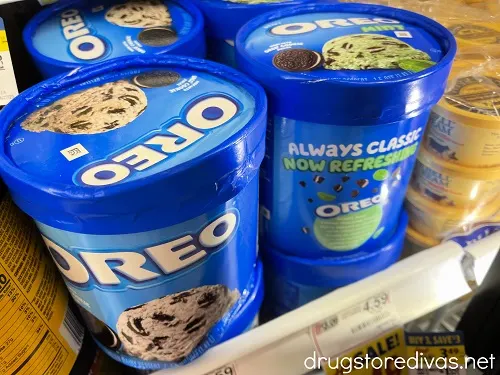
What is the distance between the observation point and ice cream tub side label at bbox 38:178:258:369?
1.52 ft

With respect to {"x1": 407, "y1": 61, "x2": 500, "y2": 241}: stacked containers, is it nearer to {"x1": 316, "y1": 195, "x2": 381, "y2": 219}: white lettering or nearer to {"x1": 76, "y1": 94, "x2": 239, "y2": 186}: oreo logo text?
{"x1": 316, "y1": 195, "x2": 381, "y2": 219}: white lettering

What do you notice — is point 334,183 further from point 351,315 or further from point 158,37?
point 158,37

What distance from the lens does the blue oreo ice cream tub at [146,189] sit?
43 cm

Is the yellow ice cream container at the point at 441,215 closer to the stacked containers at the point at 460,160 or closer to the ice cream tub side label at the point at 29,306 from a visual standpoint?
the stacked containers at the point at 460,160

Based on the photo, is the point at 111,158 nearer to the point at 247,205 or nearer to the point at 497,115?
the point at 247,205

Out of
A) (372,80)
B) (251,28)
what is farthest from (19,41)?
(372,80)

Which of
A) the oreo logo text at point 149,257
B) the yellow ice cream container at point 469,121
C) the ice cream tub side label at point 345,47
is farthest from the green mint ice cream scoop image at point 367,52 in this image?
the oreo logo text at point 149,257

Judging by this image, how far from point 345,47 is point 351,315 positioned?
338mm

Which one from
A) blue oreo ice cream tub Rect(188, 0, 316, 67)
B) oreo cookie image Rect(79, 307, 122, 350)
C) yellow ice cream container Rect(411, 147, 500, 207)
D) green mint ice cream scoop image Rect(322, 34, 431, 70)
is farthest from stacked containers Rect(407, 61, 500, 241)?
oreo cookie image Rect(79, 307, 122, 350)

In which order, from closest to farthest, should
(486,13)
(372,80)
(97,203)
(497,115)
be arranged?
1. (97,203)
2. (372,80)
3. (497,115)
4. (486,13)

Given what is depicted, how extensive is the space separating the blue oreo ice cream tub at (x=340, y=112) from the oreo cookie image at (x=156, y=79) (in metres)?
0.08


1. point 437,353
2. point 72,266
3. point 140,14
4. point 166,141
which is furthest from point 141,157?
point 437,353

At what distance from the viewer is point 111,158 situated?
45cm

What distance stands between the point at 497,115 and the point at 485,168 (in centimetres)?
8
